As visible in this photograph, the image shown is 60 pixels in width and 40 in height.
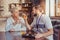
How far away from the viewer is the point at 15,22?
1.40m

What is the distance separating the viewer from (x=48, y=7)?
1.36 m

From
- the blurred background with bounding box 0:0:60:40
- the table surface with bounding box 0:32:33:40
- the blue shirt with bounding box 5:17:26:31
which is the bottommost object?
the table surface with bounding box 0:32:33:40

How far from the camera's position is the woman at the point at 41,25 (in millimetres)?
1372

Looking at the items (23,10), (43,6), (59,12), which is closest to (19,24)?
(23,10)

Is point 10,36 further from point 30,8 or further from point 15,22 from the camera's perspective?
point 30,8

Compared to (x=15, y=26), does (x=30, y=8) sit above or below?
above

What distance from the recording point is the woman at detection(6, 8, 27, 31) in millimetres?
1386

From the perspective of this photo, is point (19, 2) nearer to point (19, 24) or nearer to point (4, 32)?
point (19, 24)

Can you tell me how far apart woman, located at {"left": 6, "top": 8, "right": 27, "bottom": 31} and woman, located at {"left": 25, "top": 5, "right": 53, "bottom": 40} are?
0.06 meters

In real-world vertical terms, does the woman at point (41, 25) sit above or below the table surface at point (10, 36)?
above

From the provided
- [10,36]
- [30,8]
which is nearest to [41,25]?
[30,8]

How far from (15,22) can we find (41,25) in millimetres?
257

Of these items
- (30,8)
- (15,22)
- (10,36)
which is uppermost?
(30,8)

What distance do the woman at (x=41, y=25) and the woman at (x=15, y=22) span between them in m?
0.06
